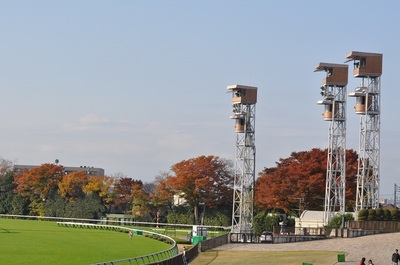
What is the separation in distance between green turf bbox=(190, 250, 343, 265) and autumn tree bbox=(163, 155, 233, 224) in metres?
42.6

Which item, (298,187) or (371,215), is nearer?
(371,215)

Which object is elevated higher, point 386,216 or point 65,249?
point 386,216

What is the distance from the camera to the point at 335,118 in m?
83.8

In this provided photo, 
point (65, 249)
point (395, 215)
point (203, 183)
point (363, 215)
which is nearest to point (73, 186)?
point (203, 183)

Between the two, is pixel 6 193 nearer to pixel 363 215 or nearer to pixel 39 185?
pixel 39 185

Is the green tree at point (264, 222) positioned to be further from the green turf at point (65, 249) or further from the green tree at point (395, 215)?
the green tree at point (395, 215)

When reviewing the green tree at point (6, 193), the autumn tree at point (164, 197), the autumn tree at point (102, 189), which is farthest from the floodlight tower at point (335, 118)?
the green tree at point (6, 193)

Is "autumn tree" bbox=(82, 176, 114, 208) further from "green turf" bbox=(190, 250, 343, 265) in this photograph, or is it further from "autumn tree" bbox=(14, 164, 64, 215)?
"green turf" bbox=(190, 250, 343, 265)

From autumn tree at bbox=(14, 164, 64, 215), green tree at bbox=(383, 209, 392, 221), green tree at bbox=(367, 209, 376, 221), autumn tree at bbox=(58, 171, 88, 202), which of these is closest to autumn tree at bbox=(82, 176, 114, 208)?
autumn tree at bbox=(58, 171, 88, 202)

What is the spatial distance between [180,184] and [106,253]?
47522 mm

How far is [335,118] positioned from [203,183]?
2563cm

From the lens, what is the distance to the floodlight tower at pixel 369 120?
7819 centimetres

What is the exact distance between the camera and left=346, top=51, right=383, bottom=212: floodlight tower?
78188 millimetres

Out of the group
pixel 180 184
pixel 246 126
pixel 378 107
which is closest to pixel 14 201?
pixel 180 184
